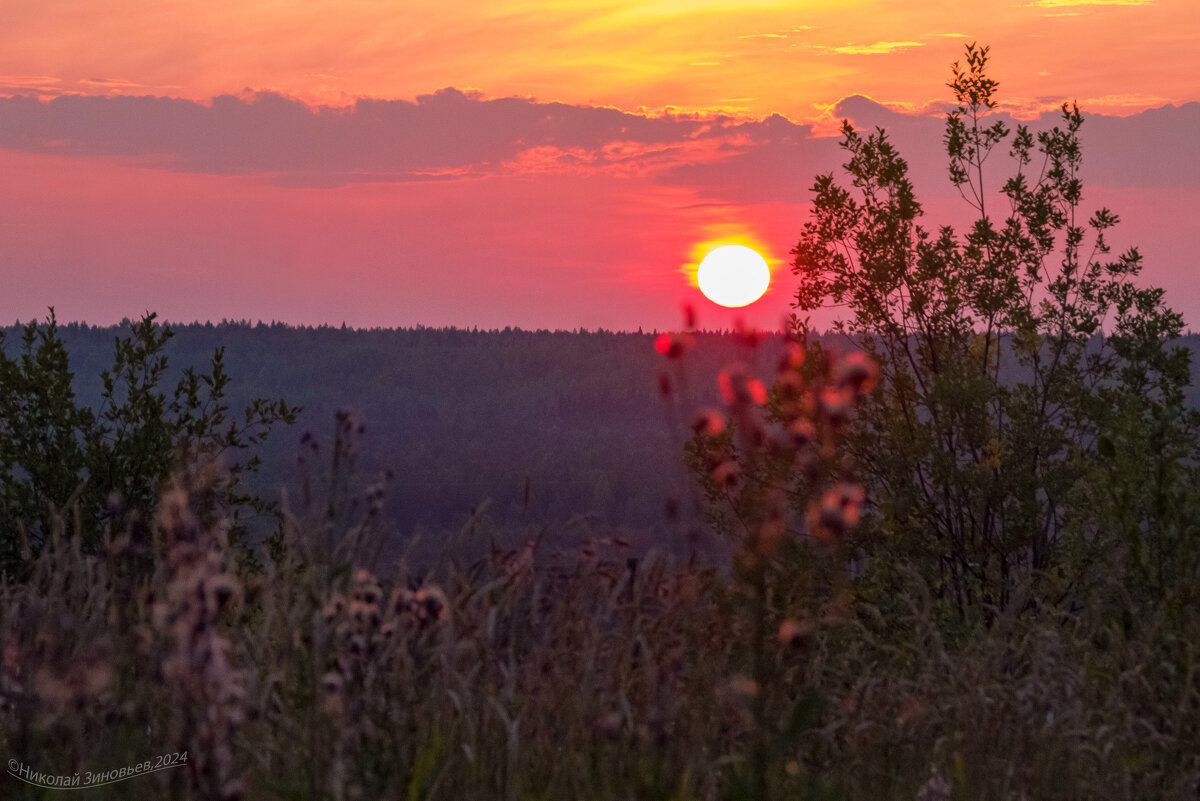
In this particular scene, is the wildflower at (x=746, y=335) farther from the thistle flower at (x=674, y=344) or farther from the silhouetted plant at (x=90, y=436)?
the silhouetted plant at (x=90, y=436)

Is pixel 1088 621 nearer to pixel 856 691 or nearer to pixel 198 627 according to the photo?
pixel 856 691

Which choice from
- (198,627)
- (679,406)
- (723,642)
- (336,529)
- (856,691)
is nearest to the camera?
(198,627)

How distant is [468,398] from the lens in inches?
4360

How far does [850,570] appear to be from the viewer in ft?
42.2

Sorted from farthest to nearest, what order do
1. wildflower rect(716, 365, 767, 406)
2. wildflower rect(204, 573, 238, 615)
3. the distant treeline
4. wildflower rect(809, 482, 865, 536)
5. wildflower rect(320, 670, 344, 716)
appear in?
the distant treeline, wildflower rect(320, 670, 344, 716), wildflower rect(716, 365, 767, 406), wildflower rect(809, 482, 865, 536), wildflower rect(204, 573, 238, 615)

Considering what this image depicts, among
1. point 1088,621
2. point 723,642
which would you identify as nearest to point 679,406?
point 723,642

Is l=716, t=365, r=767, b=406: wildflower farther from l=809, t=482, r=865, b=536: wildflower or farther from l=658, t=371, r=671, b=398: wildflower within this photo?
l=809, t=482, r=865, b=536: wildflower

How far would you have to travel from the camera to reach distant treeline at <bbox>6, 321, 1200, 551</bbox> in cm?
8206

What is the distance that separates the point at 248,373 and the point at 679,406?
357ft

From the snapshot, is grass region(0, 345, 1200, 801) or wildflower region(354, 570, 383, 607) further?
wildflower region(354, 570, 383, 607)

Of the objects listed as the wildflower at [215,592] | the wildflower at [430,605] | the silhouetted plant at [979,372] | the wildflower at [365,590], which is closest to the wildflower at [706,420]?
the wildflower at [430,605]

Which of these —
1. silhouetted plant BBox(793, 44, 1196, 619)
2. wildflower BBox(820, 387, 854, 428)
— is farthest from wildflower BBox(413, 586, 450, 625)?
silhouetted plant BBox(793, 44, 1196, 619)

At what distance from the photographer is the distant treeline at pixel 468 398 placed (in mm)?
82062

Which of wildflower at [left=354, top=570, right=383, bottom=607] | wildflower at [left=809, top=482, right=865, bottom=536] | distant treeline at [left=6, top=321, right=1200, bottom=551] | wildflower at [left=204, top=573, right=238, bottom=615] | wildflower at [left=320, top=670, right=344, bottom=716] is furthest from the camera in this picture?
distant treeline at [left=6, top=321, right=1200, bottom=551]
